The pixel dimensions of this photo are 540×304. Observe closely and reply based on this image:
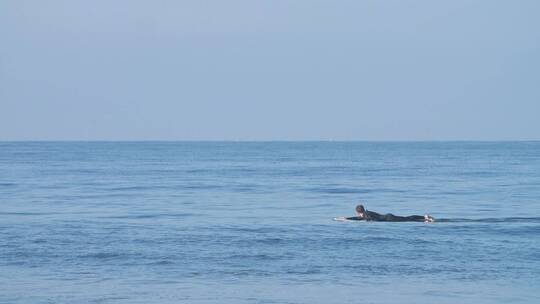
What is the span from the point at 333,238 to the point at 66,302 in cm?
1163

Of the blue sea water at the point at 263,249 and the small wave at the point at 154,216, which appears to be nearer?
the blue sea water at the point at 263,249

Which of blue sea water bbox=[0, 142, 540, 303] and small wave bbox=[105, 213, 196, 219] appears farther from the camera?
small wave bbox=[105, 213, 196, 219]

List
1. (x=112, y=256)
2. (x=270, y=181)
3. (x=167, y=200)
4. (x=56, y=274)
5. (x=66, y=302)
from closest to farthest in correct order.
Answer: (x=66, y=302), (x=56, y=274), (x=112, y=256), (x=167, y=200), (x=270, y=181)

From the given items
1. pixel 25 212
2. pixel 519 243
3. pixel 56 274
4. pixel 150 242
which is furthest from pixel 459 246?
pixel 25 212

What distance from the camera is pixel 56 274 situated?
24.2 metres

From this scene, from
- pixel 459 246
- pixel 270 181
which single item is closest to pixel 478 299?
pixel 459 246

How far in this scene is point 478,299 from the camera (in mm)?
21516

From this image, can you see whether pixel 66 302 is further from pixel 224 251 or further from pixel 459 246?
pixel 459 246

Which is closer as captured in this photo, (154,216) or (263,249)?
(263,249)

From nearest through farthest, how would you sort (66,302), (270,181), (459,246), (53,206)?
(66,302), (459,246), (53,206), (270,181)

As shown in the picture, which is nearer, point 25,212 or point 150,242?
point 150,242

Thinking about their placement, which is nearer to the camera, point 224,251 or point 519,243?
point 224,251

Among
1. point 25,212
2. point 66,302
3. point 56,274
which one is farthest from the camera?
point 25,212

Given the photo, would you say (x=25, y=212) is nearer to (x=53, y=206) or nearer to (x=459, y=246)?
(x=53, y=206)
